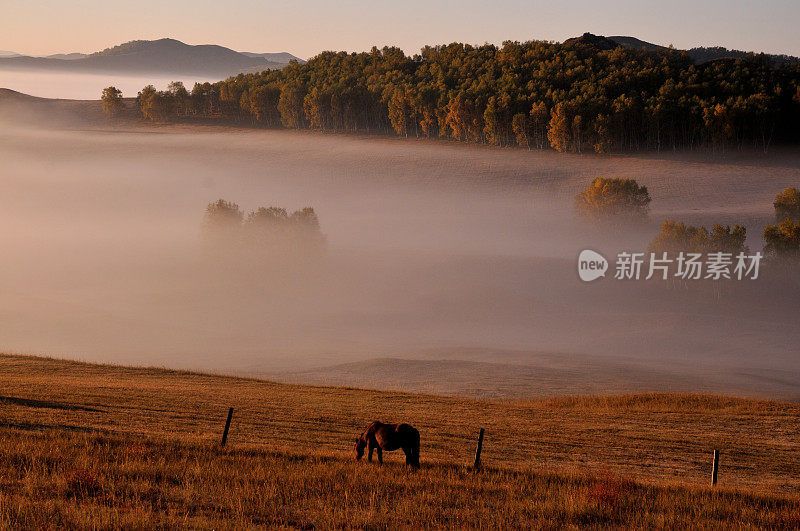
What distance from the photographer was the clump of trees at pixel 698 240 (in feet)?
364

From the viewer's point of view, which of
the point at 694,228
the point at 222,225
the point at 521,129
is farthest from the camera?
the point at 521,129

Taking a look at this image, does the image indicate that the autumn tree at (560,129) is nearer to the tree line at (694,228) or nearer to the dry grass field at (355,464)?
the tree line at (694,228)

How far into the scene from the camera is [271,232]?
134m

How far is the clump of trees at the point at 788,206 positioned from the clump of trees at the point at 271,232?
78.6 meters

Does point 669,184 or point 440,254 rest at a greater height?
point 669,184

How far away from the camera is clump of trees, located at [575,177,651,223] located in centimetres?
13225

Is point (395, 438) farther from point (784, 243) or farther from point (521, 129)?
point (521, 129)

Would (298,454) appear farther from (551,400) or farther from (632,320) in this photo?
(632,320)

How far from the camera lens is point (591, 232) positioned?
134000mm

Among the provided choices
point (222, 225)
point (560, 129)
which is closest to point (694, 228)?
point (560, 129)

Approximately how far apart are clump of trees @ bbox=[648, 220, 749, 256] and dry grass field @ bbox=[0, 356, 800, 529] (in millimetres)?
71472

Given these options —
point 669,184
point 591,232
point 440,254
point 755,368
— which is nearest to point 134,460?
point 755,368

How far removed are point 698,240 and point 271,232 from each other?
73.0m

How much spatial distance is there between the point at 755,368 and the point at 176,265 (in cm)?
10307
